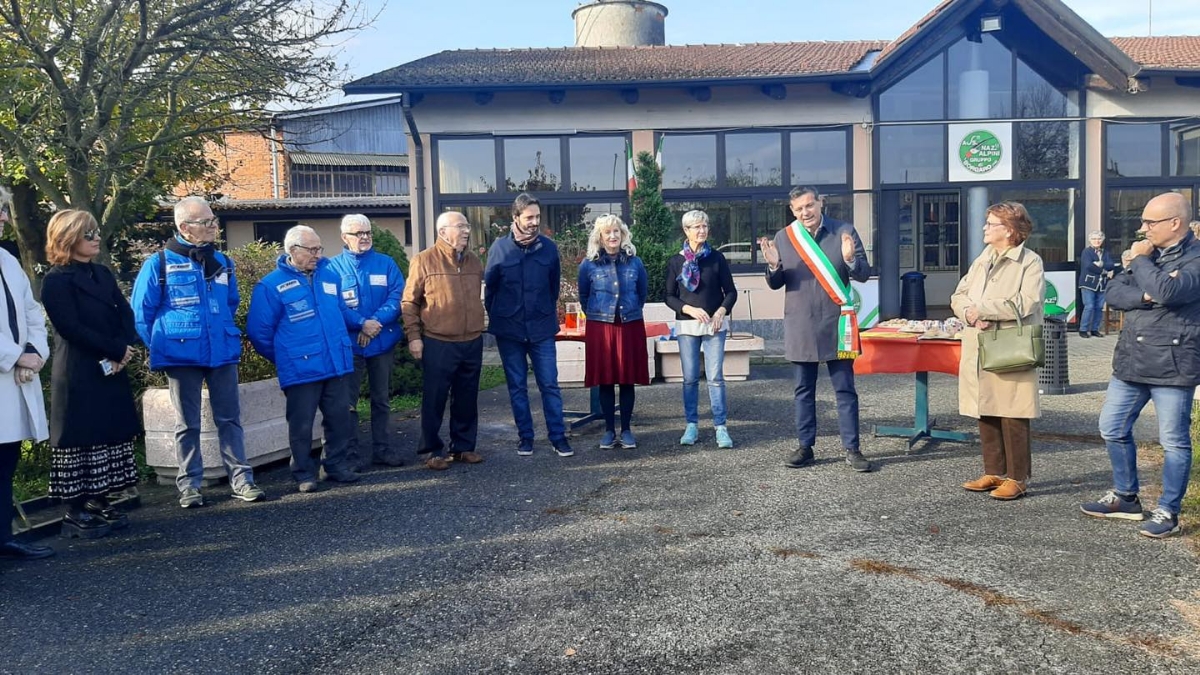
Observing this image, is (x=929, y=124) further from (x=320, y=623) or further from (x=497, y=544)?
(x=320, y=623)

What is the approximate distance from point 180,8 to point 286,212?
1761cm

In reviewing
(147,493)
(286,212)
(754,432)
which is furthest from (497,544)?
(286,212)

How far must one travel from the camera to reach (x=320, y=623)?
374cm

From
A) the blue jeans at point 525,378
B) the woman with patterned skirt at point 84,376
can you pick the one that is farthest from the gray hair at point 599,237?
the woman with patterned skirt at point 84,376

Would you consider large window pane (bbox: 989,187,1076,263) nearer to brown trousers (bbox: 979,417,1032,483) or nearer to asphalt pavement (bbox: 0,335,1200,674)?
asphalt pavement (bbox: 0,335,1200,674)

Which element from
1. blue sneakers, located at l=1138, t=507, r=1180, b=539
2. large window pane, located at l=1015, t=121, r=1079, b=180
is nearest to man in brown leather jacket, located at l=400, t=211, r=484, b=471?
blue sneakers, located at l=1138, t=507, r=1180, b=539

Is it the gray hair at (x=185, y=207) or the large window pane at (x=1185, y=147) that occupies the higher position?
the large window pane at (x=1185, y=147)

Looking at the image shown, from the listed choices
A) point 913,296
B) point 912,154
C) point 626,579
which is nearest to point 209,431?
point 626,579

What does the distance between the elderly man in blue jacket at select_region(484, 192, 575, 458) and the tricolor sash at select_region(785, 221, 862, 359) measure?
1.87 meters

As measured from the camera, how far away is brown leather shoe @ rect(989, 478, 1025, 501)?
17.4ft

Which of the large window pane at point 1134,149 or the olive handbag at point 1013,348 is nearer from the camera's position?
the olive handbag at point 1013,348

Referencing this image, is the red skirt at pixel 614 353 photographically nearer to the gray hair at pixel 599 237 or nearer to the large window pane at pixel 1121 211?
the gray hair at pixel 599 237

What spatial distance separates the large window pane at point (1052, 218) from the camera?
1544 cm

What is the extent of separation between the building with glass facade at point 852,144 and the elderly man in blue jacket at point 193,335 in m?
9.92
